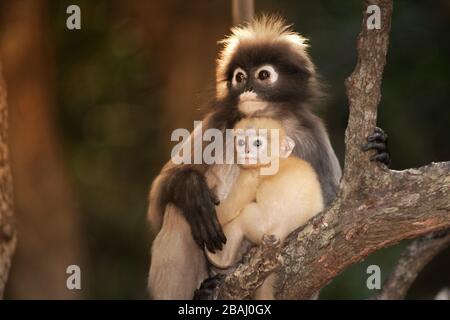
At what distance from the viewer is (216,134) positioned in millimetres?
7188

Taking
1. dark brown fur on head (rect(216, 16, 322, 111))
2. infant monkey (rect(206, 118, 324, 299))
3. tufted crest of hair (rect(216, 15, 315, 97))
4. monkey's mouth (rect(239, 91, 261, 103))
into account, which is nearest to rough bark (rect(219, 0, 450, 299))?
infant monkey (rect(206, 118, 324, 299))

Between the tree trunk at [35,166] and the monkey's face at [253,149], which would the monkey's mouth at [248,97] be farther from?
the tree trunk at [35,166]

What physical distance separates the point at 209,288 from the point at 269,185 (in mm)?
937

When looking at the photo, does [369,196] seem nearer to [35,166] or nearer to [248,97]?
[248,97]

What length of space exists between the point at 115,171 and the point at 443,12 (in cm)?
477

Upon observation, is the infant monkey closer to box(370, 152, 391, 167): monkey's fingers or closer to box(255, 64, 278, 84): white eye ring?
box(255, 64, 278, 84): white eye ring

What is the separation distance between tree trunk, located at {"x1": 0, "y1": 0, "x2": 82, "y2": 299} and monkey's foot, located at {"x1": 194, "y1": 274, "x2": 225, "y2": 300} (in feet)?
14.2

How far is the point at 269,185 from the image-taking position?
252 inches

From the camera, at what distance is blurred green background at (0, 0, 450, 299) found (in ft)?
35.2

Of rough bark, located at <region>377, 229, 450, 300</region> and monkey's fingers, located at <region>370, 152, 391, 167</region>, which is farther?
rough bark, located at <region>377, 229, 450, 300</region>

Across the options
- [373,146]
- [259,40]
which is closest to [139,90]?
[259,40]

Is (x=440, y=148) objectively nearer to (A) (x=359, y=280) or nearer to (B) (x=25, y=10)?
(A) (x=359, y=280)

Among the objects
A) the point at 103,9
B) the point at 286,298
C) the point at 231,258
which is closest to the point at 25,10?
the point at 103,9

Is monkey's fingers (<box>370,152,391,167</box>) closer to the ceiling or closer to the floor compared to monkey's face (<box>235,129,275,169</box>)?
closer to the floor
